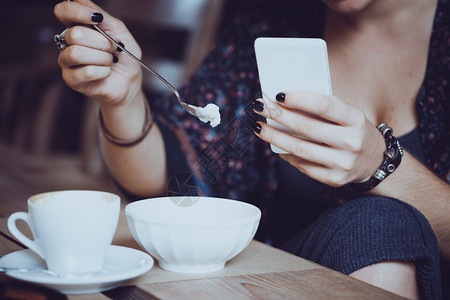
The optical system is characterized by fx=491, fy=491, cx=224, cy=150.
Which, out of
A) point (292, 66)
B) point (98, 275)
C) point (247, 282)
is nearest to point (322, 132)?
point (292, 66)

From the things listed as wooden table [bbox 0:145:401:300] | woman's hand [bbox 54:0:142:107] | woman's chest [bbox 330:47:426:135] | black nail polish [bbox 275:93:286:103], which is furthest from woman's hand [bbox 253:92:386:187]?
woman's chest [bbox 330:47:426:135]

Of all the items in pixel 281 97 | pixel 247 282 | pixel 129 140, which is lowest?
pixel 247 282

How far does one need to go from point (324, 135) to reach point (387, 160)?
159mm

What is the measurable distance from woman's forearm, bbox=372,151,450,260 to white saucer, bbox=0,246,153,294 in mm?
438

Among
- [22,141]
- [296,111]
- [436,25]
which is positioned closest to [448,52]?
[436,25]

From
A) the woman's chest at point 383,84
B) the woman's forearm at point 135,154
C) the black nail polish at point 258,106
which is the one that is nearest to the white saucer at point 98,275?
the black nail polish at point 258,106

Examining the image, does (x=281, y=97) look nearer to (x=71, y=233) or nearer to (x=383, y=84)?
(x=71, y=233)

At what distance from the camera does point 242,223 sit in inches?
22.2

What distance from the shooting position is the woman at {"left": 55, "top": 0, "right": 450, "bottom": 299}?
0.70 metres

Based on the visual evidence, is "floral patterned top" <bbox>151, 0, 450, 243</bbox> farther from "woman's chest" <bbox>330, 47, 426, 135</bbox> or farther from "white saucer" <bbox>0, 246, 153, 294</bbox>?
"white saucer" <bbox>0, 246, 153, 294</bbox>

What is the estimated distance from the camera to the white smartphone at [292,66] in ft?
2.07

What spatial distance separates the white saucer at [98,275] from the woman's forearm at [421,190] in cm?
44

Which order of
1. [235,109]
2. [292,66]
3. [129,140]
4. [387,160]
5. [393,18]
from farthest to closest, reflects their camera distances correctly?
[235,109] → [393,18] → [129,140] → [387,160] → [292,66]

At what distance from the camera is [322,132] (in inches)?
27.3
